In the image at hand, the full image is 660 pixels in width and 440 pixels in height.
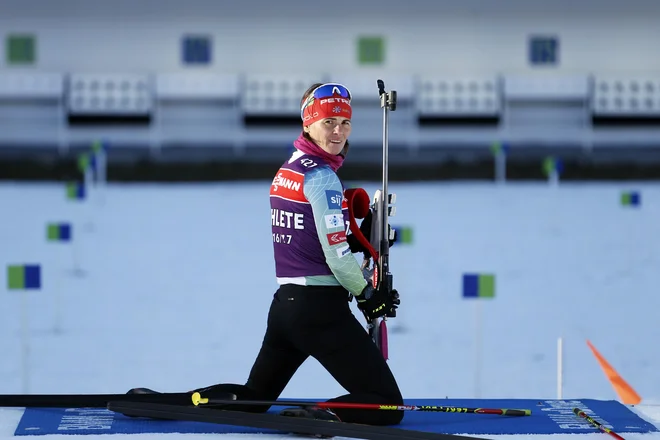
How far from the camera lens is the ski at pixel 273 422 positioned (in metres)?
2.32

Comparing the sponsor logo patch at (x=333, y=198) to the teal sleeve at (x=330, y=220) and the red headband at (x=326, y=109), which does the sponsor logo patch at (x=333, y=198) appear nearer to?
the teal sleeve at (x=330, y=220)

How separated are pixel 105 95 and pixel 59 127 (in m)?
0.70

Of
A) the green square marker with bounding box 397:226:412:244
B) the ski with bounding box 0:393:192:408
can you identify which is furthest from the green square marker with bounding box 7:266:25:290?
the green square marker with bounding box 397:226:412:244

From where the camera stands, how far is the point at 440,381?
401 cm

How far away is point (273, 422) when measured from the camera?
2414mm

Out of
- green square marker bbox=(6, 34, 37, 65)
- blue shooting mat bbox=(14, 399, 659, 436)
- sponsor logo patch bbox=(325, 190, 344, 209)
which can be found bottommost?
blue shooting mat bbox=(14, 399, 659, 436)

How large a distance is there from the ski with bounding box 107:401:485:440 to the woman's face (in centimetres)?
63

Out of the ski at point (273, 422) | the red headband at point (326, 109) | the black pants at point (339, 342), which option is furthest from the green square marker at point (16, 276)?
the red headband at point (326, 109)

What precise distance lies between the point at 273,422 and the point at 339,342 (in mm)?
233

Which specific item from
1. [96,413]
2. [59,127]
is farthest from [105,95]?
[96,413]

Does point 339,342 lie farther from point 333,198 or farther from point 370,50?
point 370,50

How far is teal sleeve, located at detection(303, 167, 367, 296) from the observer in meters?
2.44

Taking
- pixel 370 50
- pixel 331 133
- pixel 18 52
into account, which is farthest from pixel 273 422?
pixel 18 52

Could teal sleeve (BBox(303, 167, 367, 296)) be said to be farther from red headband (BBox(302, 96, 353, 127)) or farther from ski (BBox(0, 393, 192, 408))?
ski (BBox(0, 393, 192, 408))
